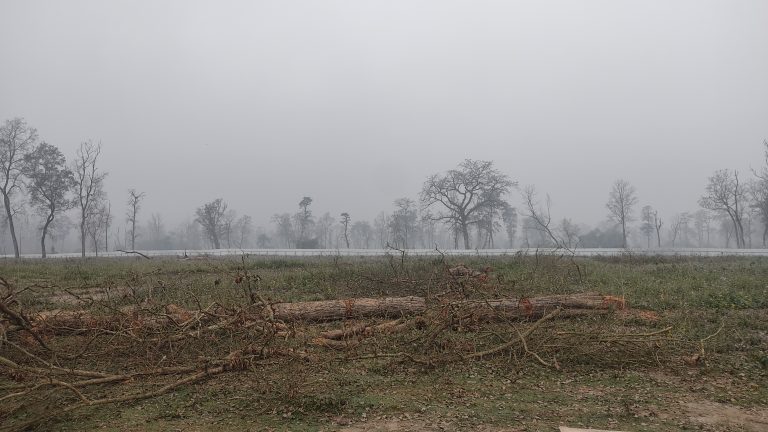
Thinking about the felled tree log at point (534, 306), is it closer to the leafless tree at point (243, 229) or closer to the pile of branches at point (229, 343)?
the pile of branches at point (229, 343)

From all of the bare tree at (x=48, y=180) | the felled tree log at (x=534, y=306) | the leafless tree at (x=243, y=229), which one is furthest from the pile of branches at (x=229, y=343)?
the leafless tree at (x=243, y=229)

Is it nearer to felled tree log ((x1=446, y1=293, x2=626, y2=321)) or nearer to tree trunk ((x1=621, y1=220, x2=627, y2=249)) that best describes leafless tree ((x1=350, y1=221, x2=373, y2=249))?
tree trunk ((x1=621, y1=220, x2=627, y2=249))

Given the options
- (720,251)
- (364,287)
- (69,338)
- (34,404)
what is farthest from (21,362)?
(720,251)

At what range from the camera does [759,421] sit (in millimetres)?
4461

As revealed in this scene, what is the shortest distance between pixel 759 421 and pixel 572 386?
174 centimetres

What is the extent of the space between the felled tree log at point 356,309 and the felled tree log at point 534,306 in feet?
3.73

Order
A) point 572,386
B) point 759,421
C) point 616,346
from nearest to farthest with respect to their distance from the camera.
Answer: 1. point 759,421
2. point 572,386
3. point 616,346

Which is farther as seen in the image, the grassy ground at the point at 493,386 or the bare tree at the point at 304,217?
the bare tree at the point at 304,217

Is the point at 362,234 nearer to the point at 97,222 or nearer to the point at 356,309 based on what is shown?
the point at 97,222

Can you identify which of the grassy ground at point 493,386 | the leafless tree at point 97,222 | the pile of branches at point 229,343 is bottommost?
the grassy ground at point 493,386

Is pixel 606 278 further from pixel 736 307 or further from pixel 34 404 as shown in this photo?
pixel 34 404

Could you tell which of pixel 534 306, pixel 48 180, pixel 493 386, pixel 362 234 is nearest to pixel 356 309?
pixel 534 306

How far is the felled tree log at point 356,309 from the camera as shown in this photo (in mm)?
8797

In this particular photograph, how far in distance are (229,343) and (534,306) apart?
5.48 metres
